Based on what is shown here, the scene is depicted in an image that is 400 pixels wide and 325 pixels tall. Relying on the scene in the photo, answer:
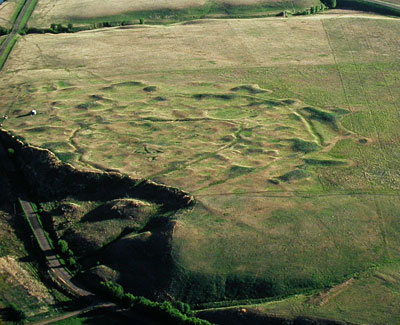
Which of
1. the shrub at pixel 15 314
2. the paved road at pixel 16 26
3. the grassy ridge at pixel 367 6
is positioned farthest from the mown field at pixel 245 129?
the shrub at pixel 15 314

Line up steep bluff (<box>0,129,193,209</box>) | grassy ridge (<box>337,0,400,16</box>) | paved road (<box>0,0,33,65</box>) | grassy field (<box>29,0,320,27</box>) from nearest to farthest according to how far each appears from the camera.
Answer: steep bluff (<box>0,129,193,209</box>), paved road (<box>0,0,33,65</box>), grassy field (<box>29,0,320,27</box>), grassy ridge (<box>337,0,400,16</box>)

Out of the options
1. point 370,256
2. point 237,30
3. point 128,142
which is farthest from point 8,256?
point 237,30

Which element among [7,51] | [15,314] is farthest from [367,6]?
[15,314]

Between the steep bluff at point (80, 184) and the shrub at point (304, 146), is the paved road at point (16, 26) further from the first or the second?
the shrub at point (304, 146)

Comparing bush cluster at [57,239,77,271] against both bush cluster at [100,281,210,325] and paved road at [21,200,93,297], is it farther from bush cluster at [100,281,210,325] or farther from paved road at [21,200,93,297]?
bush cluster at [100,281,210,325]

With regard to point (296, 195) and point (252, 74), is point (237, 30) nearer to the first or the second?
point (252, 74)

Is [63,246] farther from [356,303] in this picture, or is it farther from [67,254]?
[356,303]

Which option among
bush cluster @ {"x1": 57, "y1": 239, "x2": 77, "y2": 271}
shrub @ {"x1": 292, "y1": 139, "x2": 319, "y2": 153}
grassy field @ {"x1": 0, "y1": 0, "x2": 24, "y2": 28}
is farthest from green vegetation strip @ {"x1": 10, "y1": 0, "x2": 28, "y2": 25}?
bush cluster @ {"x1": 57, "y1": 239, "x2": 77, "y2": 271}
